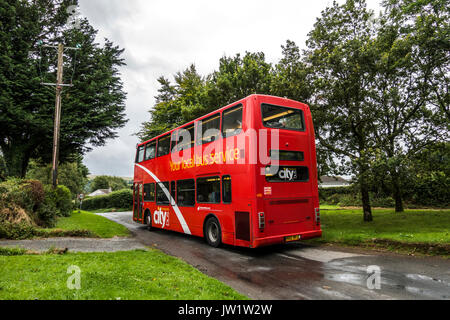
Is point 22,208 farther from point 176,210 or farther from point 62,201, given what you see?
point 62,201

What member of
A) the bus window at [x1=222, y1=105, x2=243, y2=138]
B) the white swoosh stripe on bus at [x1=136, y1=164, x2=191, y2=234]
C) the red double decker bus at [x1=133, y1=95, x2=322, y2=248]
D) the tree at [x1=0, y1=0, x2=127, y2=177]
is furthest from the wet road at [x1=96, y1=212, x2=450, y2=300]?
the tree at [x1=0, y1=0, x2=127, y2=177]

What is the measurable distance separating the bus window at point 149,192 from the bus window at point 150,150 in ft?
4.92

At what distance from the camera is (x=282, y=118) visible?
8.48m

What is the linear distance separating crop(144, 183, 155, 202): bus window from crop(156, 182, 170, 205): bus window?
22.1 inches

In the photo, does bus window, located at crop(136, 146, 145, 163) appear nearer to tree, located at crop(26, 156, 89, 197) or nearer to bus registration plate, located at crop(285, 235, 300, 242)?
bus registration plate, located at crop(285, 235, 300, 242)

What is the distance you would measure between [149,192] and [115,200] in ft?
96.3

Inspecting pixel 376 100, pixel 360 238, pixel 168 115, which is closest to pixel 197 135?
pixel 360 238

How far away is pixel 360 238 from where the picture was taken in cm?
887

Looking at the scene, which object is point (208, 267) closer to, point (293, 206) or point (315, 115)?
point (293, 206)

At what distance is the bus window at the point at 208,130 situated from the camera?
30.7ft

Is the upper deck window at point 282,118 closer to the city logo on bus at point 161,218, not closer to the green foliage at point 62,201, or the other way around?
the city logo on bus at point 161,218

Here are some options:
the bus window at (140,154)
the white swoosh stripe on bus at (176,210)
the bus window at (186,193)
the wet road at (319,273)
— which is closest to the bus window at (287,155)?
the wet road at (319,273)

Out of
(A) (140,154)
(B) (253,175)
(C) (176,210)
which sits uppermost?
(A) (140,154)

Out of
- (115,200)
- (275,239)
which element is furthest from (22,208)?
(115,200)
